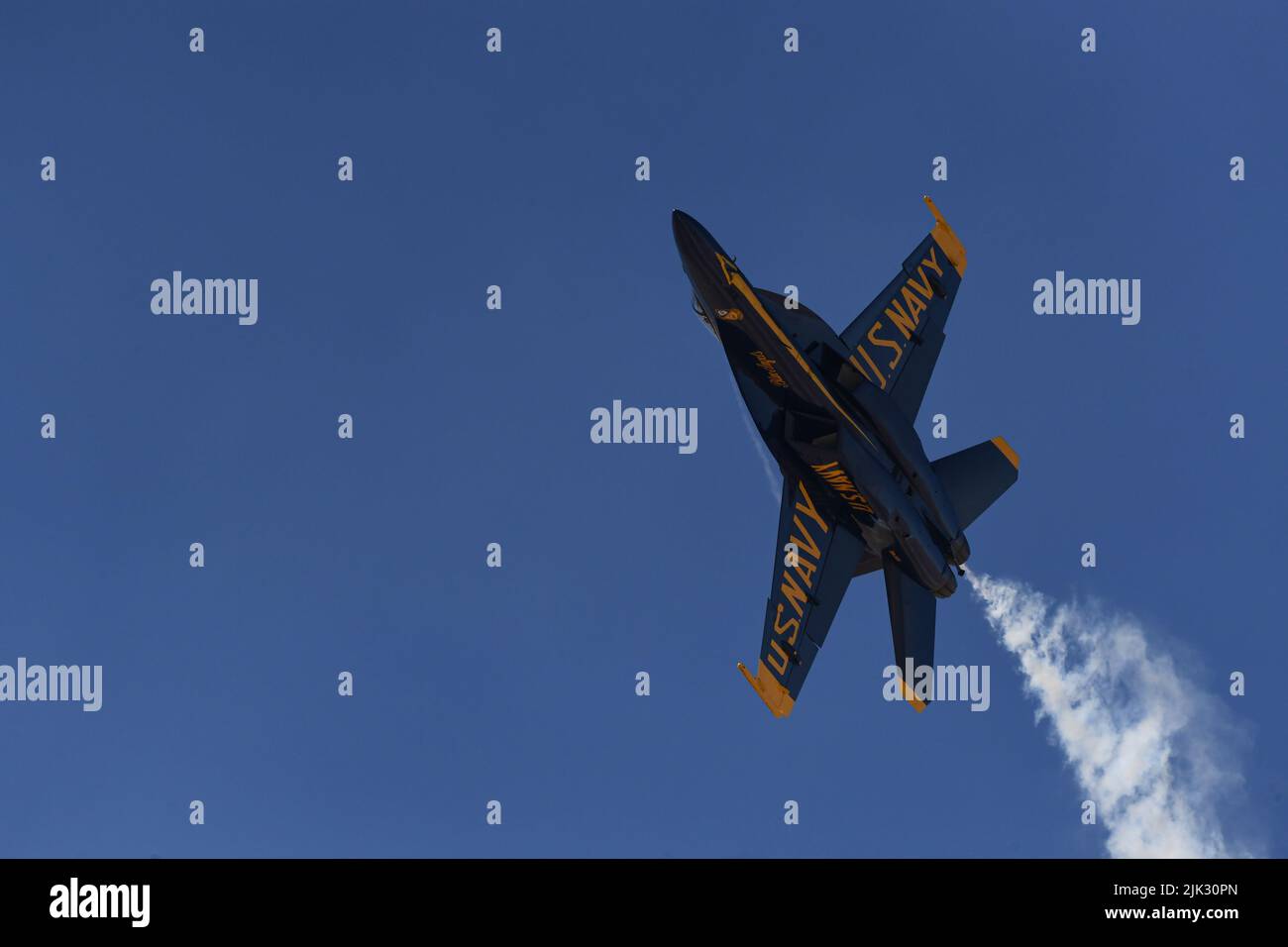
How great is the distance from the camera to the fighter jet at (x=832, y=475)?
50781 millimetres

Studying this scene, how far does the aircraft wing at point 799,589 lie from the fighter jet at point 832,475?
4 cm

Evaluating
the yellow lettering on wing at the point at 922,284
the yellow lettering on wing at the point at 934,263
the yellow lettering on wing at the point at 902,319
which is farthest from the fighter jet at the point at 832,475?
the yellow lettering on wing at the point at 934,263

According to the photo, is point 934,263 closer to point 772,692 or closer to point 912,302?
point 912,302

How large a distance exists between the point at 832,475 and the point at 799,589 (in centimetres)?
A: 534

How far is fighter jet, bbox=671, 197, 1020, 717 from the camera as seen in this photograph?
50.8 metres

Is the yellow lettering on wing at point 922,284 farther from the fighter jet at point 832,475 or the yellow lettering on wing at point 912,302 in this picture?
the fighter jet at point 832,475

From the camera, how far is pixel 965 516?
55031 mm

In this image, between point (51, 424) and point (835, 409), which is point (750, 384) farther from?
point (51, 424)

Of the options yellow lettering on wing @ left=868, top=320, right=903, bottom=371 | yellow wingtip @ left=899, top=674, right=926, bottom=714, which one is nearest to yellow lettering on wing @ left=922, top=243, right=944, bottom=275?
yellow lettering on wing @ left=868, top=320, right=903, bottom=371

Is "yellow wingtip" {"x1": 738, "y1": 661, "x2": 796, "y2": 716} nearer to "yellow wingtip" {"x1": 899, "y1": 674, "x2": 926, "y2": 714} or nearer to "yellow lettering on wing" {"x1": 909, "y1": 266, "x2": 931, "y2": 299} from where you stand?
"yellow wingtip" {"x1": 899, "y1": 674, "x2": 926, "y2": 714}

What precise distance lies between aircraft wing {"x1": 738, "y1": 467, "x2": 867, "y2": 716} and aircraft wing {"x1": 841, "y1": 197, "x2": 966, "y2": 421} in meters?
6.39

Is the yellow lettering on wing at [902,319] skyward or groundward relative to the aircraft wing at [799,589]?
skyward
